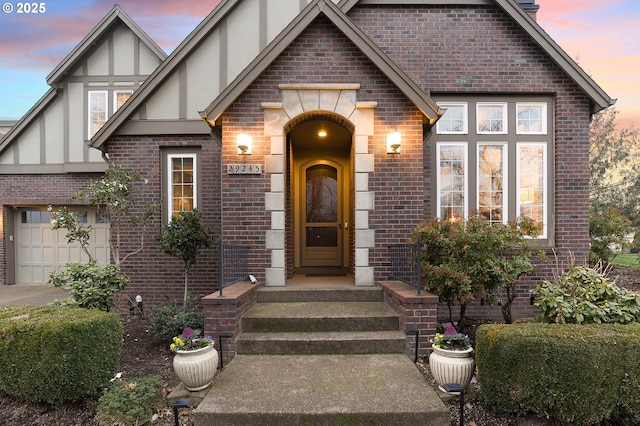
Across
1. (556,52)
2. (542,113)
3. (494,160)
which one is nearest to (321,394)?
(494,160)

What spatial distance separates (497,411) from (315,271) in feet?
15.2

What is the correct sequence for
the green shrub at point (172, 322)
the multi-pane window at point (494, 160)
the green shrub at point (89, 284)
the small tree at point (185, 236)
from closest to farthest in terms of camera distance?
the green shrub at point (89, 284) → the green shrub at point (172, 322) → the small tree at point (185, 236) → the multi-pane window at point (494, 160)

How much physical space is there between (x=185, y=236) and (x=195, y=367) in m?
3.04

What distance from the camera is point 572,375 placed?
305 centimetres

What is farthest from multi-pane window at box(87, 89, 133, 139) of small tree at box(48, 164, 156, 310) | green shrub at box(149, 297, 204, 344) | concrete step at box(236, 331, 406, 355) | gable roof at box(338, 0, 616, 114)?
gable roof at box(338, 0, 616, 114)

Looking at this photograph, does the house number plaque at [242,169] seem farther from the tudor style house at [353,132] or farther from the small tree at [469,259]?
the small tree at [469,259]

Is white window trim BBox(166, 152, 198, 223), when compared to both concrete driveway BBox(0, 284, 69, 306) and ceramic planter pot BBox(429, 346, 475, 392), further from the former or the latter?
ceramic planter pot BBox(429, 346, 475, 392)

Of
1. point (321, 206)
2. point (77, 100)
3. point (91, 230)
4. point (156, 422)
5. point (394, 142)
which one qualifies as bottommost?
point (156, 422)

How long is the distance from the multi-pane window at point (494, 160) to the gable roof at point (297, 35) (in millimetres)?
1657

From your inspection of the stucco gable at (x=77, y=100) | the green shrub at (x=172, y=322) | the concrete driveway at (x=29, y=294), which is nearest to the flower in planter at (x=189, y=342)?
the green shrub at (x=172, y=322)

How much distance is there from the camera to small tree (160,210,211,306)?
19.8 ft

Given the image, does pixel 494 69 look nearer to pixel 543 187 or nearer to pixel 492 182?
pixel 492 182

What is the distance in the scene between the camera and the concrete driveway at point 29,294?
8008mm

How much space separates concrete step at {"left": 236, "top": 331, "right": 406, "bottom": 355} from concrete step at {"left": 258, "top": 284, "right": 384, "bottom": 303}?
1.01 m
